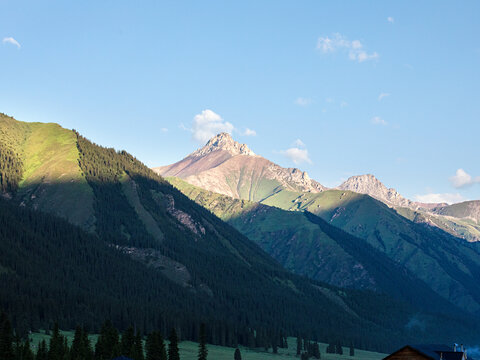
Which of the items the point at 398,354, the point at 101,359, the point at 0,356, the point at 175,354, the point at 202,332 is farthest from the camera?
the point at 202,332

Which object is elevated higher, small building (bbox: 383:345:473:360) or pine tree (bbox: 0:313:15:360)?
small building (bbox: 383:345:473:360)

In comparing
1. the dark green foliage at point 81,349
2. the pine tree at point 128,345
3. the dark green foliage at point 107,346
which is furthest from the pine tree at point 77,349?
the pine tree at point 128,345

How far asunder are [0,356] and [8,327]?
661cm

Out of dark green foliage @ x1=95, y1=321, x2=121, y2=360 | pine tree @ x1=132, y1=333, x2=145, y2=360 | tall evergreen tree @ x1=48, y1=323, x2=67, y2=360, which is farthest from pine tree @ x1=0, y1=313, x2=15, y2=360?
pine tree @ x1=132, y1=333, x2=145, y2=360

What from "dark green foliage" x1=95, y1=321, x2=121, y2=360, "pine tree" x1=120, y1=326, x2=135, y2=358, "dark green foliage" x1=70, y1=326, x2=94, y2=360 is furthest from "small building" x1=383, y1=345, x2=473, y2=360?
"dark green foliage" x1=70, y1=326, x2=94, y2=360

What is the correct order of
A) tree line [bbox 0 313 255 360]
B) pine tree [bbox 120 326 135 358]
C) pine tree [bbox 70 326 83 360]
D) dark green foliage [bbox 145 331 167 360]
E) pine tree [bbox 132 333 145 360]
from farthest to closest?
pine tree [bbox 132 333 145 360]
dark green foliage [bbox 145 331 167 360]
pine tree [bbox 120 326 135 358]
pine tree [bbox 70 326 83 360]
tree line [bbox 0 313 255 360]

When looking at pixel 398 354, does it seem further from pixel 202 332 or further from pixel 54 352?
pixel 202 332

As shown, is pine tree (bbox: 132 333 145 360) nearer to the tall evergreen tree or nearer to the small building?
the tall evergreen tree

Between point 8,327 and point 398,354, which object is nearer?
point 398,354

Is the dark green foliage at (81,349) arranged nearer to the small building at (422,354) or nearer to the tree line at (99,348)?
the tree line at (99,348)

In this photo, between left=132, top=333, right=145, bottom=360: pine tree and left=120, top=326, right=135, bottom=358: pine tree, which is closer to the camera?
left=120, top=326, right=135, bottom=358: pine tree

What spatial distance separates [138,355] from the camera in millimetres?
165750

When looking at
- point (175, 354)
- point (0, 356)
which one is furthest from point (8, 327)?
point (175, 354)

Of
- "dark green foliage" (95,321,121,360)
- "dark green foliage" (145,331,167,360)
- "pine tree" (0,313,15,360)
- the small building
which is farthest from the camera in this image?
"dark green foliage" (145,331,167,360)
